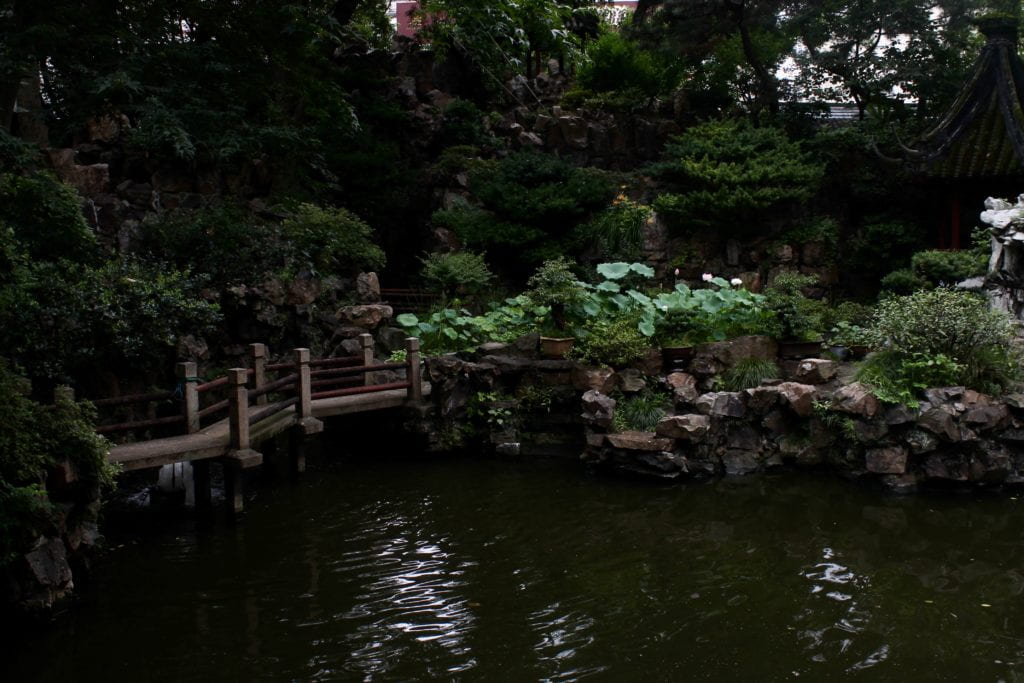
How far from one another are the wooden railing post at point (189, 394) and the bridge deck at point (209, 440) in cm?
12

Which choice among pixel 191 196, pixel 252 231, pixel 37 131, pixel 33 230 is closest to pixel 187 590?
pixel 33 230

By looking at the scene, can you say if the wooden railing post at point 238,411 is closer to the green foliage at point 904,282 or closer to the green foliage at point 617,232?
the green foliage at point 617,232

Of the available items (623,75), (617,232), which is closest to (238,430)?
(617,232)

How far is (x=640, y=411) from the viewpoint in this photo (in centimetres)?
1105

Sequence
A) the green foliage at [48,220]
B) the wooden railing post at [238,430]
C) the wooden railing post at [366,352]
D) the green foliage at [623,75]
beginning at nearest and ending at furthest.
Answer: the wooden railing post at [238,430]
the green foliage at [48,220]
the wooden railing post at [366,352]
the green foliage at [623,75]

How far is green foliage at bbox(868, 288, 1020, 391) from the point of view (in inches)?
404

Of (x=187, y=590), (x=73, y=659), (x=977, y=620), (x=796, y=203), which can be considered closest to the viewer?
(x=73, y=659)

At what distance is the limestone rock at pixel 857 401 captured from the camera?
1016 centimetres

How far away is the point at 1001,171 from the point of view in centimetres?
1546

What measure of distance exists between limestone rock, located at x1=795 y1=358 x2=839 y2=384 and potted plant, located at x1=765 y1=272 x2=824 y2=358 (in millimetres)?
861

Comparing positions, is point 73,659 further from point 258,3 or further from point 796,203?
point 796,203

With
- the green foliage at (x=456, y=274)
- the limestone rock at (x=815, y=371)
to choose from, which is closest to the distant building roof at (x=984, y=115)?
the limestone rock at (x=815, y=371)

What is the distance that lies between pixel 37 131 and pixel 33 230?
4.11m

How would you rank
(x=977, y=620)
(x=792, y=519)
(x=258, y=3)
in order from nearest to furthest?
(x=977, y=620) < (x=792, y=519) < (x=258, y=3)
